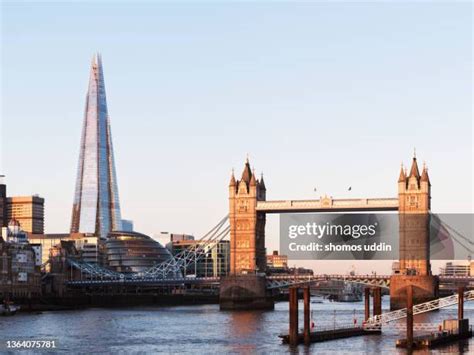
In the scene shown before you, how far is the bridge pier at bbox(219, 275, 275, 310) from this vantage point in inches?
6201

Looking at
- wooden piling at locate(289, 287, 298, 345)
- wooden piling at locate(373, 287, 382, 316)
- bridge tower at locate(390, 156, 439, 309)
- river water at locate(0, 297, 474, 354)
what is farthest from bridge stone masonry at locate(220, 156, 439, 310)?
wooden piling at locate(289, 287, 298, 345)

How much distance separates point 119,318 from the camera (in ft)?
431

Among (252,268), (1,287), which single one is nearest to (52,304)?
(1,287)

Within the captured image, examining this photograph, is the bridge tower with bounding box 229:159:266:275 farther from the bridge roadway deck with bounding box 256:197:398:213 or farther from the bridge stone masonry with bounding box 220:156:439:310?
the bridge roadway deck with bounding box 256:197:398:213

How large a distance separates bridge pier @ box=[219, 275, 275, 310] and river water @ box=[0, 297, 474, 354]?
1668 centimetres

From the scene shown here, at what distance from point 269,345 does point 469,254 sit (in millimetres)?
78966

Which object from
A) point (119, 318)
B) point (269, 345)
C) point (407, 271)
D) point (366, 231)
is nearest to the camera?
point (269, 345)

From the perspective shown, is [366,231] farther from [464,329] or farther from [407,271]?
[464,329]

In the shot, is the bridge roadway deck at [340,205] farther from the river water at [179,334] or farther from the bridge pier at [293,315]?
the bridge pier at [293,315]

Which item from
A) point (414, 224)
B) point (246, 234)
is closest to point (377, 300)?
point (414, 224)

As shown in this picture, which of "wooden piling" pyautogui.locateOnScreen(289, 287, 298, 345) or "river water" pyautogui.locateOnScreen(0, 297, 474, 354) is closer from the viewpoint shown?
"wooden piling" pyautogui.locateOnScreen(289, 287, 298, 345)

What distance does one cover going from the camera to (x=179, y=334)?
101m

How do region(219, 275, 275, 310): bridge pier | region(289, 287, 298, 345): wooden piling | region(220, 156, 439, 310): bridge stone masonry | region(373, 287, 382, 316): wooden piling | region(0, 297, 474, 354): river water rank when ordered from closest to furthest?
1. region(289, 287, 298, 345): wooden piling
2. region(0, 297, 474, 354): river water
3. region(373, 287, 382, 316): wooden piling
4. region(220, 156, 439, 310): bridge stone masonry
5. region(219, 275, 275, 310): bridge pier

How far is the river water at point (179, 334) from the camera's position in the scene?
8319cm
